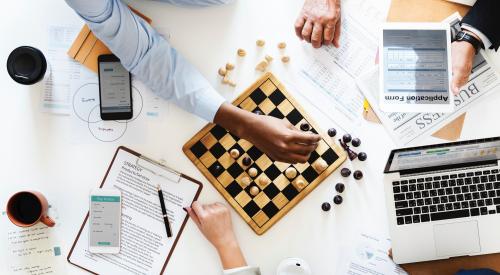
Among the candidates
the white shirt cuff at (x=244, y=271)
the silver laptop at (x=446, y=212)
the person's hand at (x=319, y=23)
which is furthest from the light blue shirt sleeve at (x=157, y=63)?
the silver laptop at (x=446, y=212)

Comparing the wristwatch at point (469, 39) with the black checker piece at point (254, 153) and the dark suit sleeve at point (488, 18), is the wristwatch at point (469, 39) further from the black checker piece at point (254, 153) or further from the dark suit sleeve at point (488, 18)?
the black checker piece at point (254, 153)

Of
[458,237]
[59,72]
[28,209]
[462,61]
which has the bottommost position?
[458,237]

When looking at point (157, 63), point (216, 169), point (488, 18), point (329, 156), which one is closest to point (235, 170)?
point (216, 169)

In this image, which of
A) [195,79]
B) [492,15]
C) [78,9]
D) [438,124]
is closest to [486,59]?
[492,15]

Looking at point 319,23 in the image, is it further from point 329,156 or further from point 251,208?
point 251,208

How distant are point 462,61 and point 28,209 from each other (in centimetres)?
134

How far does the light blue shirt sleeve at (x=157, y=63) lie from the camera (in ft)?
4.67

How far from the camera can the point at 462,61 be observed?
4.80 feet

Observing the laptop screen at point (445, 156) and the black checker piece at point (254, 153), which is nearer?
the laptop screen at point (445, 156)

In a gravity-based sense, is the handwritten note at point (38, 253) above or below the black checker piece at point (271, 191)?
above

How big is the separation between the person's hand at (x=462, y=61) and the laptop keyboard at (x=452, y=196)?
262 mm

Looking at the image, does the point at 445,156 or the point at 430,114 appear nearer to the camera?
the point at 445,156

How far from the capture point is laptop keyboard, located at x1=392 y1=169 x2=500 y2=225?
1.47 m

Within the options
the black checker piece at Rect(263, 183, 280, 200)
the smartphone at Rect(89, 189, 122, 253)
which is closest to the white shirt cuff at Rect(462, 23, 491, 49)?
the black checker piece at Rect(263, 183, 280, 200)
